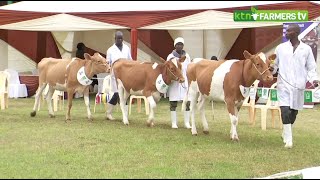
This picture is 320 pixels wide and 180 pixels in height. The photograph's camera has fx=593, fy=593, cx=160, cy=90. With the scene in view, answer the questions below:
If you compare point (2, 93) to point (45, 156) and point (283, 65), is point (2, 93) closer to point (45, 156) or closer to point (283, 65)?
point (45, 156)

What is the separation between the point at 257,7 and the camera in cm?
1567

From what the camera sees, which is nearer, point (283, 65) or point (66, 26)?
point (283, 65)

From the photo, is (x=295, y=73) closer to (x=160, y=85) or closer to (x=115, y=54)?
(x=160, y=85)

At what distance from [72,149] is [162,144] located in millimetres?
1420

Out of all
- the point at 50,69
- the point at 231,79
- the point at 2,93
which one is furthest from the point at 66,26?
the point at 231,79

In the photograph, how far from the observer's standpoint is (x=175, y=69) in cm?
1088

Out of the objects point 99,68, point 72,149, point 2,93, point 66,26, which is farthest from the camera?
point 66,26

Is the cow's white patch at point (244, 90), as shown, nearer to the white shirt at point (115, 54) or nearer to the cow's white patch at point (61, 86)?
the white shirt at point (115, 54)

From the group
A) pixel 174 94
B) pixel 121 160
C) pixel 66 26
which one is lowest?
pixel 121 160

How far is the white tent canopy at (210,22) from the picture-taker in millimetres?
15875

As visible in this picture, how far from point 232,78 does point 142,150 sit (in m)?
2.02

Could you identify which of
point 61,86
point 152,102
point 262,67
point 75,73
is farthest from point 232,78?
point 61,86

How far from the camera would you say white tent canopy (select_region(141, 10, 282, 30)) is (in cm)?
1588

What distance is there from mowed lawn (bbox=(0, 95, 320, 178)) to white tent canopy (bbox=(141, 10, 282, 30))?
3945mm
